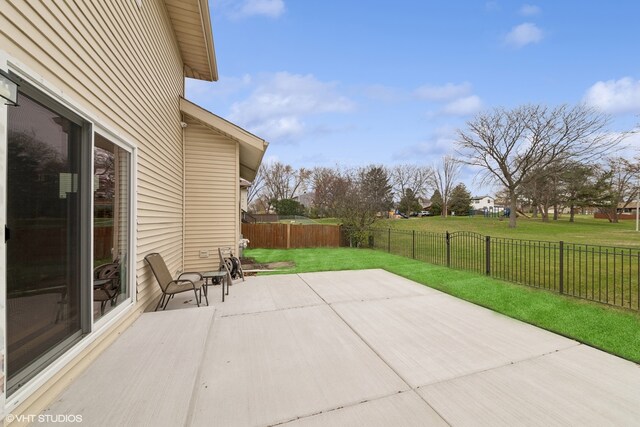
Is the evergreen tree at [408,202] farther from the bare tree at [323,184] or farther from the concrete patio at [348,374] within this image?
the concrete patio at [348,374]

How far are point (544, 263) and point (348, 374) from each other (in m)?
5.83

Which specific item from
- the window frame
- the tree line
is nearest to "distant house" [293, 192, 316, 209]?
the tree line

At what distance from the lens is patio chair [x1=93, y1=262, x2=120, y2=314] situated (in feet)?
9.54

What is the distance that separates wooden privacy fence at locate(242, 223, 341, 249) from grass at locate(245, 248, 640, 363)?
5021mm

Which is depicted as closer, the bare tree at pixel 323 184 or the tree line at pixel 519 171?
the tree line at pixel 519 171

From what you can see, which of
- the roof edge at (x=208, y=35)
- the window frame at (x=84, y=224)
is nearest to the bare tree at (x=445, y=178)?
the roof edge at (x=208, y=35)

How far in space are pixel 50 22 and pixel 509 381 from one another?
4.70 metres

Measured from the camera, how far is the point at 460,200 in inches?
1826

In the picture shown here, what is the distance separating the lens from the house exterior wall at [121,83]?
76.7 inches

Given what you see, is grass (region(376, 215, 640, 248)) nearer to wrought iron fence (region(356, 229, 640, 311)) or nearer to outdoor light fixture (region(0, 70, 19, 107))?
wrought iron fence (region(356, 229, 640, 311))

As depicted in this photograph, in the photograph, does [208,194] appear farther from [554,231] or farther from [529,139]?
[529,139]

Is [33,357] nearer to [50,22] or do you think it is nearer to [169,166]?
[50,22]

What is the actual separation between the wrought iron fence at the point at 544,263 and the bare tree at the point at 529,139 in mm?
15597

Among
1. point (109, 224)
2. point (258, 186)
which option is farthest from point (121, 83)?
point (258, 186)
